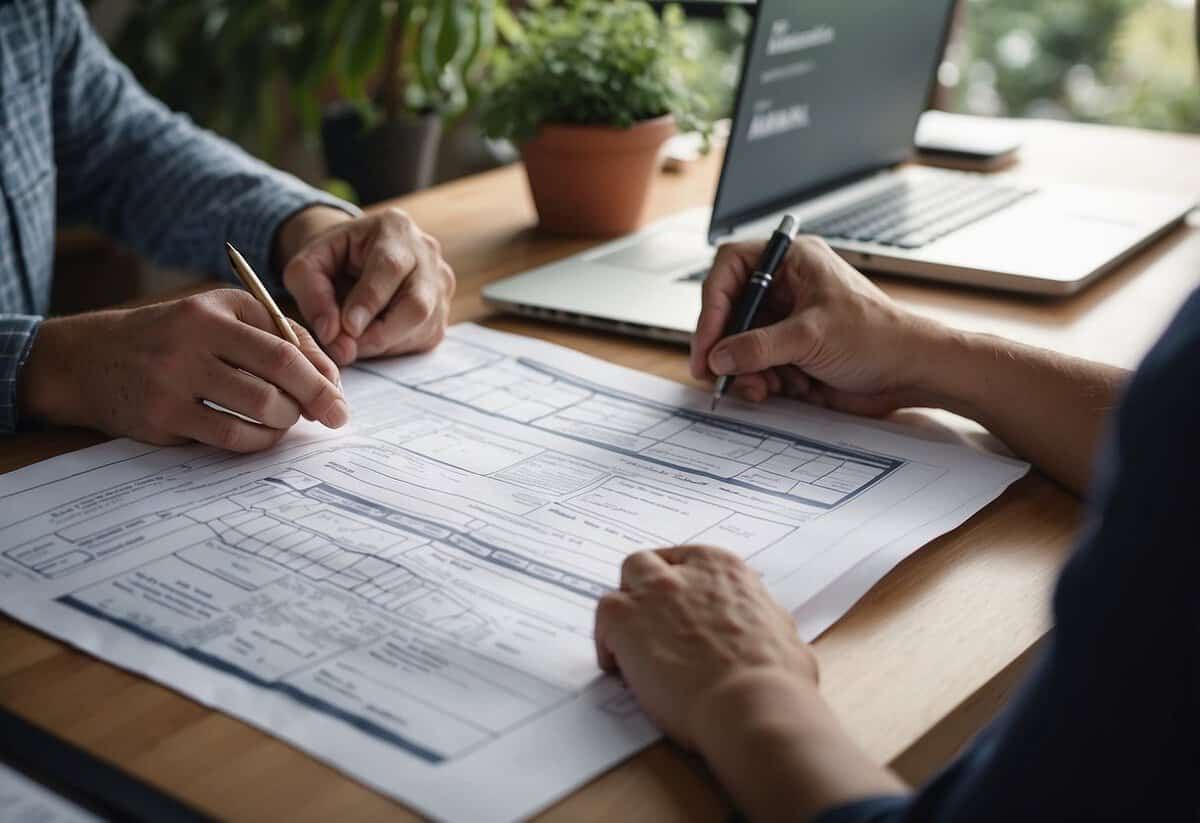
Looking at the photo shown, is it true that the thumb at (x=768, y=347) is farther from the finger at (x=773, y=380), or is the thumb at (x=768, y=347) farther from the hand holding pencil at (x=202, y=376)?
the hand holding pencil at (x=202, y=376)

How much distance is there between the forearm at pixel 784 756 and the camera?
504 mm

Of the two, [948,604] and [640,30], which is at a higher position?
[640,30]

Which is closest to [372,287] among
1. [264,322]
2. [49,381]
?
[264,322]

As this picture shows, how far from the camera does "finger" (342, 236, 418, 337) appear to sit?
99 cm

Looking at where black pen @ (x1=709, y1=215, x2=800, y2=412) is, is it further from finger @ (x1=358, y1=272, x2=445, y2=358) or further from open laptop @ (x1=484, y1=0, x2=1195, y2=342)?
finger @ (x1=358, y1=272, x2=445, y2=358)

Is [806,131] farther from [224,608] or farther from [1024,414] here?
[224,608]

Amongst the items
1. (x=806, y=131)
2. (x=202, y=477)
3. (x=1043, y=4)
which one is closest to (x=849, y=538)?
(x=202, y=477)

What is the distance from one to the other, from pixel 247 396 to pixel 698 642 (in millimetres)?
396

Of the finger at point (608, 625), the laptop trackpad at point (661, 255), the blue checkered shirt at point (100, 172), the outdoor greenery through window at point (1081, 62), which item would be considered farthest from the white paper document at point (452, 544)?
the outdoor greenery through window at point (1081, 62)

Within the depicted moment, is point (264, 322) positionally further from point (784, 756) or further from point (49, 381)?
point (784, 756)

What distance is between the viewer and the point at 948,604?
0.68m

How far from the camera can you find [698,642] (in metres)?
0.58

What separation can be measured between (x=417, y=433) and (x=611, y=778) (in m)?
0.40

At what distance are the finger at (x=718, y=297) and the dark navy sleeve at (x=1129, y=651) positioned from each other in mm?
531
